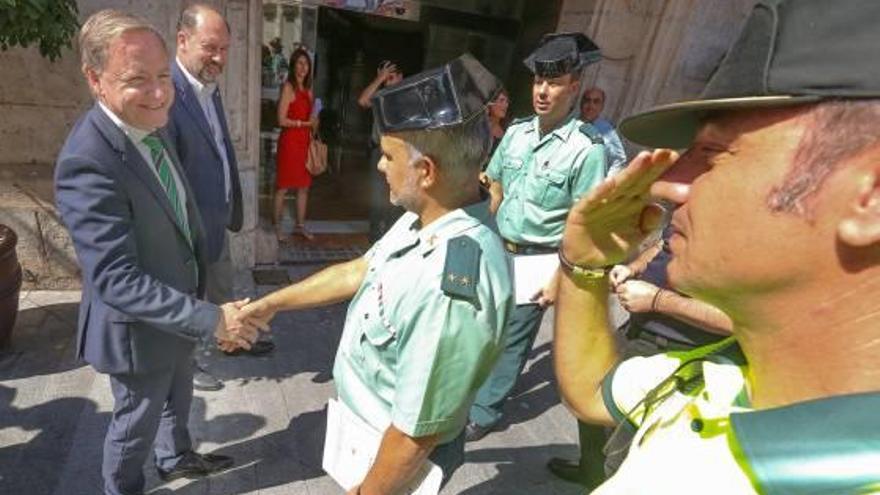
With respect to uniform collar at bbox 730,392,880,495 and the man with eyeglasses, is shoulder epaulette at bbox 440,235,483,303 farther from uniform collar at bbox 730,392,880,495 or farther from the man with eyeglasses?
uniform collar at bbox 730,392,880,495

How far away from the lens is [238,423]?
3223 millimetres

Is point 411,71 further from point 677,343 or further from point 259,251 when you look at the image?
point 677,343

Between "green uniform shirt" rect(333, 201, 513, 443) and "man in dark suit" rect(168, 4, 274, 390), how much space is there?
170 centimetres

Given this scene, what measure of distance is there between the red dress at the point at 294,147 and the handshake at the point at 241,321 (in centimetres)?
354

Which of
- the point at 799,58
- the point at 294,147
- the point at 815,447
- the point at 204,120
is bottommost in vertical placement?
the point at 294,147

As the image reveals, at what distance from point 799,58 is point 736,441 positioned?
1.73 feet

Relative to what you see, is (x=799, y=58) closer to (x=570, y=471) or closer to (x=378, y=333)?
(x=378, y=333)

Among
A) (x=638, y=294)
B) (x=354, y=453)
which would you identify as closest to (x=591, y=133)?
(x=638, y=294)

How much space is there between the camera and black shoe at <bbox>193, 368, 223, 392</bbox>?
3436 millimetres

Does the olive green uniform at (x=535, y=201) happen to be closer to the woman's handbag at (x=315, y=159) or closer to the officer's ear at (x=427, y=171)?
the officer's ear at (x=427, y=171)

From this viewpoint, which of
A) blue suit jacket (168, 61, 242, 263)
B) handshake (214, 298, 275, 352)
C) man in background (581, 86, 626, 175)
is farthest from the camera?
man in background (581, 86, 626, 175)

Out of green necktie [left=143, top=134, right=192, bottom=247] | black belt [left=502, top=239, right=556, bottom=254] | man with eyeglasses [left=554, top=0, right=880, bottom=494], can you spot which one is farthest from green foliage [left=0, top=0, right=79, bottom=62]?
man with eyeglasses [left=554, top=0, right=880, bottom=494]

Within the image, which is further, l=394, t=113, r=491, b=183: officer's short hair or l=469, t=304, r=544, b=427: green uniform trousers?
l=469, t=304, r=544, b=427: green uniform trousers

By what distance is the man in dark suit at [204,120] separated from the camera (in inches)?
116
